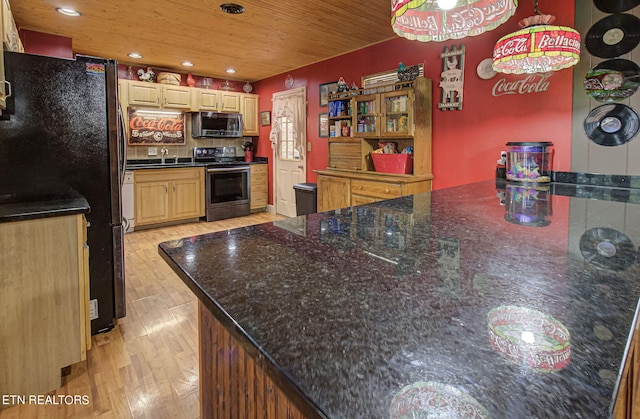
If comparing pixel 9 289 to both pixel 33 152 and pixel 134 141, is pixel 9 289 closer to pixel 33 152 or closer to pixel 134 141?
pixel 33 152

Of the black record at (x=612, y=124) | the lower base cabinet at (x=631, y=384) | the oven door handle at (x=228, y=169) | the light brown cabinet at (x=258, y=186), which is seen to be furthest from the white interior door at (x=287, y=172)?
the lower base cabinet at (x=631, y=384)

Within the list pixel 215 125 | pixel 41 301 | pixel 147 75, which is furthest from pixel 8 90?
pixel 215 125

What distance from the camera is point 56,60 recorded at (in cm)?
207

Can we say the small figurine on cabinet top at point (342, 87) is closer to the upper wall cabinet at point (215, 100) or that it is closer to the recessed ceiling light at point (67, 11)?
the upper wall cabinet at point (215, 100)

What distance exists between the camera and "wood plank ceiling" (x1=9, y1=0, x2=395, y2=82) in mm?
3207

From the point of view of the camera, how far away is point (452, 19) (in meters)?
1.66

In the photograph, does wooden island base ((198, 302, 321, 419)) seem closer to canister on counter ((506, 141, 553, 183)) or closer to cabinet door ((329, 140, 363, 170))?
canister on counter ((506, 141, 553, 183))

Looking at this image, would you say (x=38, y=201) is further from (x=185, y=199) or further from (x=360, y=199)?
(x=185, y=199)

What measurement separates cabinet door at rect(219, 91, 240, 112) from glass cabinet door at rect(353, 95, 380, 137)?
2.78 metres

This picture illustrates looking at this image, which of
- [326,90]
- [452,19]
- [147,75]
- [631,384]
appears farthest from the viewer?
[147,75]

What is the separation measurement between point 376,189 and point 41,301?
2.88 m

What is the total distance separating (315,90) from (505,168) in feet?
10.2

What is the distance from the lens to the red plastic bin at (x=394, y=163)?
3742mm

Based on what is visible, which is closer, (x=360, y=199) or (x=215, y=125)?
(x=360, y=199)
